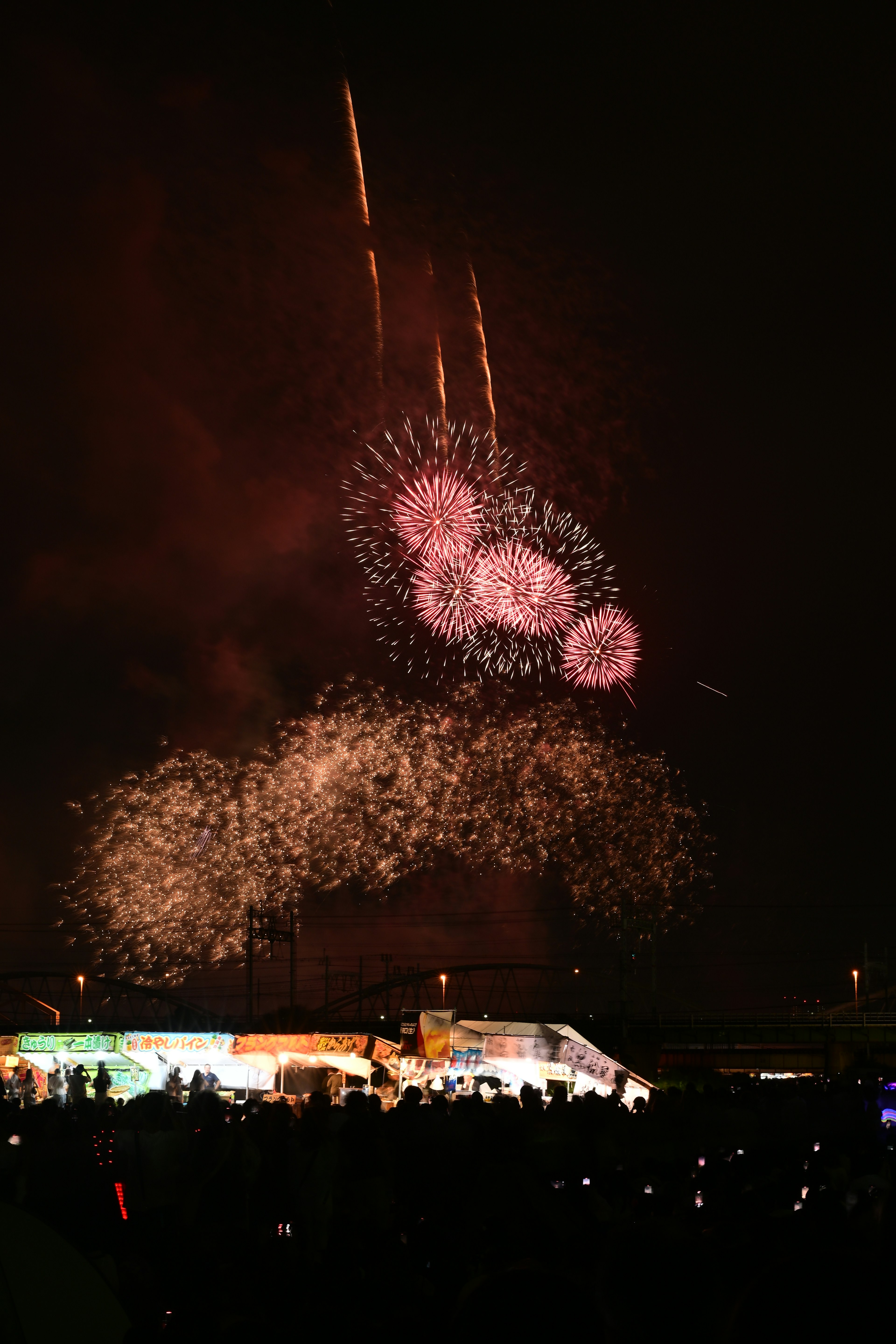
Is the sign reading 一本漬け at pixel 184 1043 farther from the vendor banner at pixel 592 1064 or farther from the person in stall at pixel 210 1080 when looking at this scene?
the vendor banner at pixel 592 1064

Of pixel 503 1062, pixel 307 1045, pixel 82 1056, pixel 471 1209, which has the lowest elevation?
pixel 471 1209

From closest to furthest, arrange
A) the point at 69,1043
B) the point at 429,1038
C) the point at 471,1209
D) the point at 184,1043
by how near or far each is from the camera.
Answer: the point at 471,1209, the point at 429,1038, the point at 69,1043, the point at 184,1043

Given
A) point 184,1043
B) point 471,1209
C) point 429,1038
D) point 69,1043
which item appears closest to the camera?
point 471,1209

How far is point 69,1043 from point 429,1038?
10.4 meters

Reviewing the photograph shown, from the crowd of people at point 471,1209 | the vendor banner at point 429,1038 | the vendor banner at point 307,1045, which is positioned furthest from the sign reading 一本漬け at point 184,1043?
the crowd of people at point 471,1209

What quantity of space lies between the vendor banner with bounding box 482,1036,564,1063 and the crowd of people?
14.0 m

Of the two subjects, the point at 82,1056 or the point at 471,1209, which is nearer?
the point at 471,1209

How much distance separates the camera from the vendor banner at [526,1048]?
96.6ft

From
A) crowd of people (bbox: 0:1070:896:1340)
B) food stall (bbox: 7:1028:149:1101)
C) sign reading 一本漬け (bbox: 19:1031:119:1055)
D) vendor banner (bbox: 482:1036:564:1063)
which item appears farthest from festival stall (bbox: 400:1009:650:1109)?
crowd of people (bbox: 0:1070:896:1340)

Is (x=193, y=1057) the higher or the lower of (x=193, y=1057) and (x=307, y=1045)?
the lower

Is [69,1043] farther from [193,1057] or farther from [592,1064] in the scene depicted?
[592,1064]

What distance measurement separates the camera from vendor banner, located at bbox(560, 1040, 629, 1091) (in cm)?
2964

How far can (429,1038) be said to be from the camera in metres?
29.5

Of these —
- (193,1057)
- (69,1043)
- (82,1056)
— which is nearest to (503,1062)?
(193,1057)
